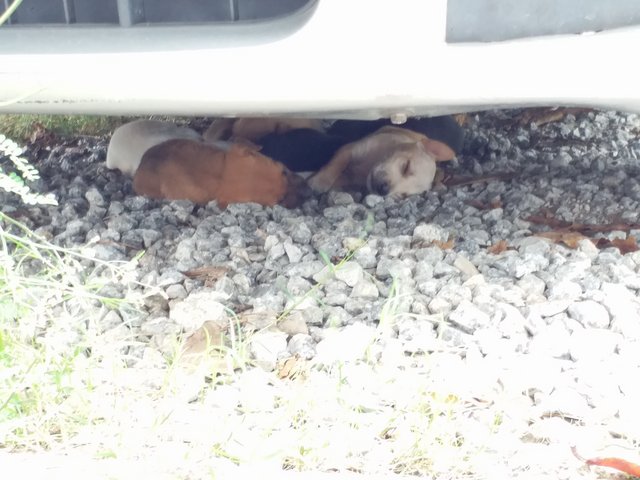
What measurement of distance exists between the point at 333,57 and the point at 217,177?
3.47 feet

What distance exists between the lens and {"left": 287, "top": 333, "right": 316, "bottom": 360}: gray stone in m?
1.48

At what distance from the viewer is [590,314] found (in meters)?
1.56

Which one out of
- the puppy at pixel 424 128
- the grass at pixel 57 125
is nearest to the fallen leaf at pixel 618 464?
the puppy at pixel 424 128

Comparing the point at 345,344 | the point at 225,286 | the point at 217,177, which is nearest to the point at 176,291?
the point at 225,286

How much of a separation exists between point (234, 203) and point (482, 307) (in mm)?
929

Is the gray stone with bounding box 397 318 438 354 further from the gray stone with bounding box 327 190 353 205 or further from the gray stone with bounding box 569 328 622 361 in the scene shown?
the gray stone with bounding box 327 190 353 205

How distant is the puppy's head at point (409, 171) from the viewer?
2.48m

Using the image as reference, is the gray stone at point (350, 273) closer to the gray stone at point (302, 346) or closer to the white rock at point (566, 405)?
the gray stone at point (302, 346)

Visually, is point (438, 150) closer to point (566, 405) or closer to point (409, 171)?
point (409, 171)

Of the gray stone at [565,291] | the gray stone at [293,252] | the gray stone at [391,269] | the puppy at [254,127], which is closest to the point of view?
the gray stone at [565,291]

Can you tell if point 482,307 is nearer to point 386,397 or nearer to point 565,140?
point 386,397

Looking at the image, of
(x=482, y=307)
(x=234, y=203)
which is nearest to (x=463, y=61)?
(x=482, y=307)

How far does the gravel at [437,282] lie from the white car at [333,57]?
1.26 feet

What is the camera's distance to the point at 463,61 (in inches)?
54.4
